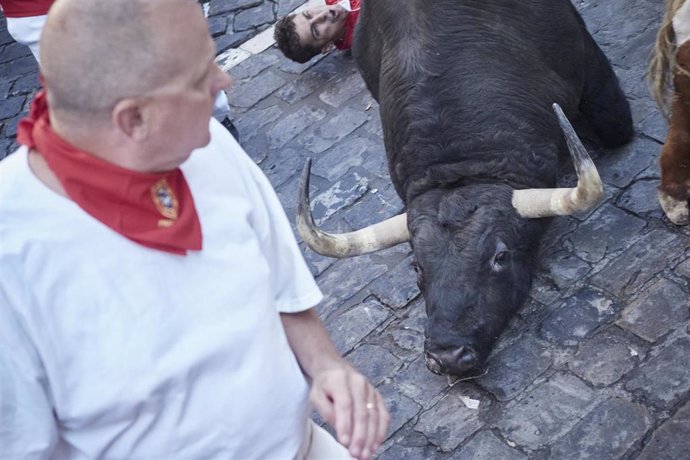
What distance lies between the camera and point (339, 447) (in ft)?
8.96

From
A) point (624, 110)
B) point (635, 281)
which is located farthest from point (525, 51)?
point (635, 281)

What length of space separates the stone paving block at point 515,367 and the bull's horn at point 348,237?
80 centimetres

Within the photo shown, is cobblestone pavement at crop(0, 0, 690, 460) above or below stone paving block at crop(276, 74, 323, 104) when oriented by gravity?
above

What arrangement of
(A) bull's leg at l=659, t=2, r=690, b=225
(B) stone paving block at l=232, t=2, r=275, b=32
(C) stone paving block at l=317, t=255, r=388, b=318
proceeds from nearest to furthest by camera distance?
(A) bull's leg at l=659, t=2, r=690, b=225 → (C) stone paving block at l=317, t=255, r=388, b=318 → (B) stone paving block at l=232, t=2, r=275, b=32

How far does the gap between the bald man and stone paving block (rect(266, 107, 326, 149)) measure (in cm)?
462

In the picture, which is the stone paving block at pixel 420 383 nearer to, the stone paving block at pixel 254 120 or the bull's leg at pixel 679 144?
the bull's leg at pixel 679 144

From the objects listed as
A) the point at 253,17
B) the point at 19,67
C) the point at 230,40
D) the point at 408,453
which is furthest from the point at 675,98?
the point at 19,67

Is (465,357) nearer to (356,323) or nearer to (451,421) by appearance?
(451,421)

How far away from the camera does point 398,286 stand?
542 cm

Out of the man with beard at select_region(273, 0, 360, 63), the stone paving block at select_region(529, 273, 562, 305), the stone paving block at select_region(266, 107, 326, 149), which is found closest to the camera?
the stone paving block at select_region(529, 273, 562, 305)

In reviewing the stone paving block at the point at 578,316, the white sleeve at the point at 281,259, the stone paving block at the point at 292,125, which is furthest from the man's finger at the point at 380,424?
the stone paving block at the point at 292,125

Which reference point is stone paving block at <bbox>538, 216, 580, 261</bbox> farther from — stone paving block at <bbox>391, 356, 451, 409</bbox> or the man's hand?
the man's hand

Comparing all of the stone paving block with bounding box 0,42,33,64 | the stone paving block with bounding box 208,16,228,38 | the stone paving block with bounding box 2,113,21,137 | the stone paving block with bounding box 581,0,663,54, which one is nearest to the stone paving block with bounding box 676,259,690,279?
the stone paving block with bounding box 581,0,663,54

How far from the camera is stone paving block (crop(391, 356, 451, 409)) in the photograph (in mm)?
4727
